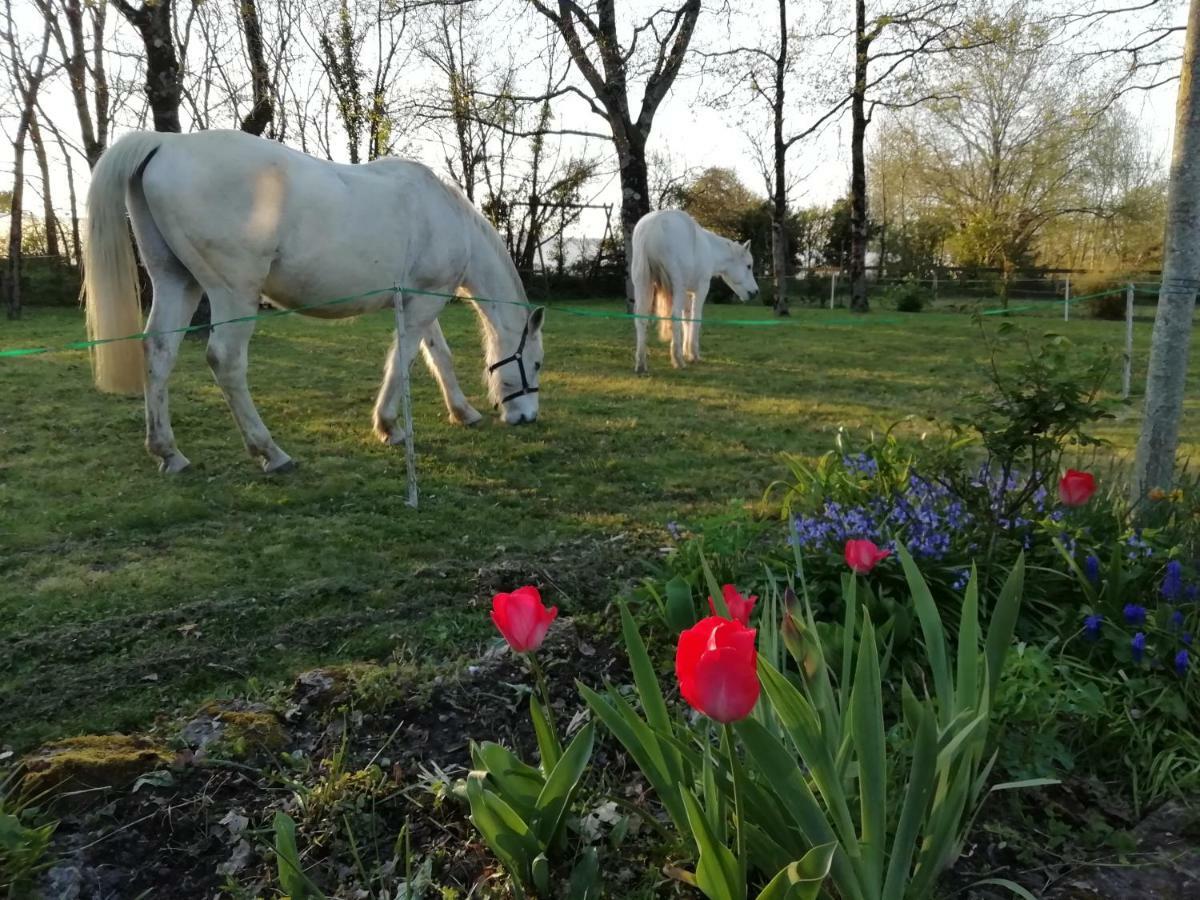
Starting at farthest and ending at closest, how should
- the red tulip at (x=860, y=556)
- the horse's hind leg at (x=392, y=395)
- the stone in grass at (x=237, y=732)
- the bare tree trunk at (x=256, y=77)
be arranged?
the bare tree trunk at (x=256, y=77), the horse's hind leg at (x=392, y=395), the stone in grass at (x=237, y=732), the red tulip at (x=860, y=556)

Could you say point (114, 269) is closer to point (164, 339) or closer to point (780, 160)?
point (164, 339)

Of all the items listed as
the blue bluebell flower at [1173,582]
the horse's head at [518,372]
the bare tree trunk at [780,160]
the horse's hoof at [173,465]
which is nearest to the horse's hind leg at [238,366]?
the horse's hoof at [173,465]

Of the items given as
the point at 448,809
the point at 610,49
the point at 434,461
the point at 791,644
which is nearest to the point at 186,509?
the point at 434,461

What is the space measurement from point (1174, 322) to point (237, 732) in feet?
12.5

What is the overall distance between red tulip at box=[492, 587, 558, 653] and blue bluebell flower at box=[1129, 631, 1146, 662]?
1.59 meters

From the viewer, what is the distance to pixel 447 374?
6.61 metres

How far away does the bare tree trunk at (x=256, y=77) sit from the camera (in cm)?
1228

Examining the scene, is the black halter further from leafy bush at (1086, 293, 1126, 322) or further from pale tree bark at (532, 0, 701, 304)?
leafy bush at (1086, 293, 1126, 322)

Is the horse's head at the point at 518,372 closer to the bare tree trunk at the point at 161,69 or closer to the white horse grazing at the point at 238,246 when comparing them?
the white horse grazing at the point at 238,246

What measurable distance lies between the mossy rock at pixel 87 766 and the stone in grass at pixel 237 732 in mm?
90

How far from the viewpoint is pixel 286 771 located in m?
1.93

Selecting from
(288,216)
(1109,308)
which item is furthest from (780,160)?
(288,216)

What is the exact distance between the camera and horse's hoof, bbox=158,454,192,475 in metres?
5.16

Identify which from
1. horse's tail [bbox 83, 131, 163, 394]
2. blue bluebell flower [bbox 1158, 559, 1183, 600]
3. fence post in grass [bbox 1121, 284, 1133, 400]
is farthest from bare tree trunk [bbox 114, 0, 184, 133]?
blue bluebell flower [bbox 1158, 559, 1183, 600]
